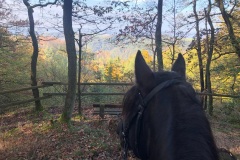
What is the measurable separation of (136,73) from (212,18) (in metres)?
15.7

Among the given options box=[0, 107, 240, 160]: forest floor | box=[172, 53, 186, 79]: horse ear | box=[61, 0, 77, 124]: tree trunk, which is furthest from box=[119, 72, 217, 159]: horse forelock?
box=[61, 0, 77, 124]: tree trunk

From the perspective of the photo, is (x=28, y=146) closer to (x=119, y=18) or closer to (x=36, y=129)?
(x=36, y=129)

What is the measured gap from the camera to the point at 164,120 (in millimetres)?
1052

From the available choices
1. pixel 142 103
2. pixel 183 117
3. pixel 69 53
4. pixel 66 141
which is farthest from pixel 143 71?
pixel 69 53

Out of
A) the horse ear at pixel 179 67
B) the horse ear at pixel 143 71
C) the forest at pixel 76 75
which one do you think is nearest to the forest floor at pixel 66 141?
the forest at pixel 76 75

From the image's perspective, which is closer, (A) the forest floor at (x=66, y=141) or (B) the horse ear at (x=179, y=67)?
(B) the horse ear at (x=179, y=67)

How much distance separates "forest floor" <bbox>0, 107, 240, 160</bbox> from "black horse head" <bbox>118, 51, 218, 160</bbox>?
17.0 feet

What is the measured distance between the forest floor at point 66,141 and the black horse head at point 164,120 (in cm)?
520

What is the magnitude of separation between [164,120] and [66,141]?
6.50 metres

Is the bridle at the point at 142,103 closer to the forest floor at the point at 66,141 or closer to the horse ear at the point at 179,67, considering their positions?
the horse ear at the point at 179,67

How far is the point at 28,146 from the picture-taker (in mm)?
6578

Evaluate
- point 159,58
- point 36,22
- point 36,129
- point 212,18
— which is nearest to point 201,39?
point 212,18

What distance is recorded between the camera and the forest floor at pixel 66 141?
621 cm

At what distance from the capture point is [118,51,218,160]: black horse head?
0.94m
